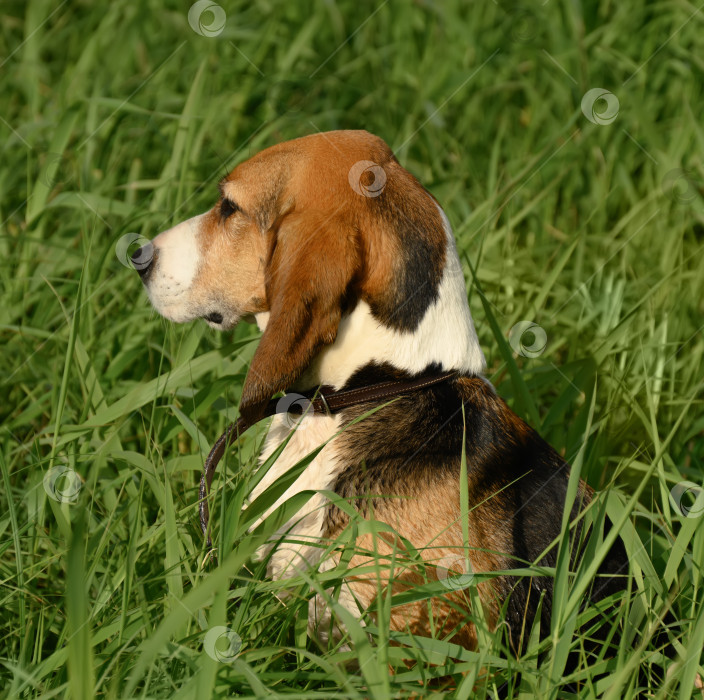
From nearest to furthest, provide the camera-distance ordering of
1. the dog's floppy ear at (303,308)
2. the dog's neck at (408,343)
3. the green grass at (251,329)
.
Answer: the green grass at (251,329), the dog's floppy ear at (303,308), the dog's neck at (408,343)

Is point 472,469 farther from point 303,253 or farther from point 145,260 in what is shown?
point 145,260

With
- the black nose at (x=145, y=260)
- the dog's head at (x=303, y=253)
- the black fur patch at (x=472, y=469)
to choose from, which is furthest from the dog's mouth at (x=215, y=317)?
the black fur patch at (x=472, y=469)

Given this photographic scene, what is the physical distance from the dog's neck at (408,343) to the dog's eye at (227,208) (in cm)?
58

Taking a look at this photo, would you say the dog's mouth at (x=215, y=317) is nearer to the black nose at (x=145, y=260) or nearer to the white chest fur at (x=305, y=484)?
the black nose at (x=145, y=260)

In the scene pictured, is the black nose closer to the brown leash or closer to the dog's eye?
the dog's eye

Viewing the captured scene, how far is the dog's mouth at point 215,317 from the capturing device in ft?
9.63

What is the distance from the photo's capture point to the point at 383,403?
2.62m

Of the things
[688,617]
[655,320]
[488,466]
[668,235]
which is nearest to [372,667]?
[488,466]

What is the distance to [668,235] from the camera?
485cm

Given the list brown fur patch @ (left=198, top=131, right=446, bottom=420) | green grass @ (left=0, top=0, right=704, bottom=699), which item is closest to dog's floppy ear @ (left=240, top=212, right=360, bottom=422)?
brown fur patch @ (left=198, top=131, right=446, bottom=420)

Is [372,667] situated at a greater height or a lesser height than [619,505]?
lesser

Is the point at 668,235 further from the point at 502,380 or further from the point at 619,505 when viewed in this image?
the point at 619,505

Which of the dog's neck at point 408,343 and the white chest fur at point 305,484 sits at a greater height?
the dog's neck at point 408,343

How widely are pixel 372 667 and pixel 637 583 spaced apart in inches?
34.9
